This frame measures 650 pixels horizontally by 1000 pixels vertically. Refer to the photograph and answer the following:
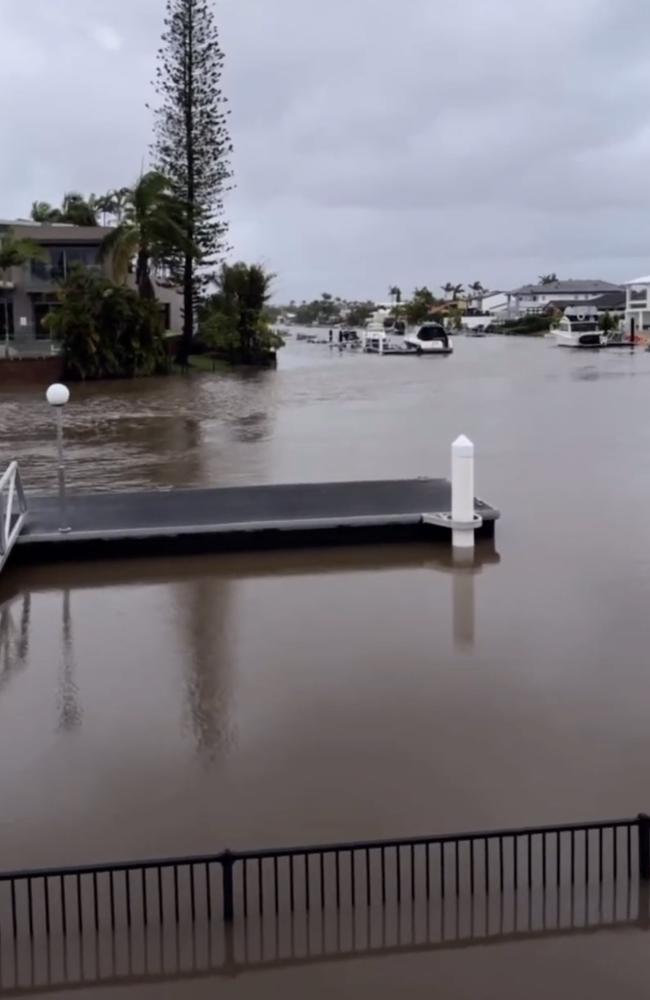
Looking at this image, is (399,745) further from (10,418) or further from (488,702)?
(10,418)

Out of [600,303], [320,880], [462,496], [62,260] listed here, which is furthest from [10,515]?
[600,303]

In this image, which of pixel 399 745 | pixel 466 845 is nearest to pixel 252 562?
pixel 399 745

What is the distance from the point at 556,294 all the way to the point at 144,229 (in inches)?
3833

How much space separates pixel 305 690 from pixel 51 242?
116 ft

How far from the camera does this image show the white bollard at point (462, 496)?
11297 mm

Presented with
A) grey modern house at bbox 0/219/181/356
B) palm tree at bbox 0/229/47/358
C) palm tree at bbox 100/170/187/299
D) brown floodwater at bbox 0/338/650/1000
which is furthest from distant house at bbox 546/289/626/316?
brown floodwater at bbox 0/338/650/1000

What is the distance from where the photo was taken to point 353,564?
1099 centimetres

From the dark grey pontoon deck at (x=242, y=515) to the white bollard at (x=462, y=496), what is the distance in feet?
1.19

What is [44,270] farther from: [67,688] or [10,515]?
[67,688]

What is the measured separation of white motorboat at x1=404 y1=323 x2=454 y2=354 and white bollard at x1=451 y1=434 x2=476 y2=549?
5195cm

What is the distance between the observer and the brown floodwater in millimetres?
5371

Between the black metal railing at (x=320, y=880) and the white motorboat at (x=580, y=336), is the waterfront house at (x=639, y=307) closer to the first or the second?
the white motorboat at (x=580, y=336)

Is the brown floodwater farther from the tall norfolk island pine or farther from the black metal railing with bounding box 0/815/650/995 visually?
the tall norfolk island pine

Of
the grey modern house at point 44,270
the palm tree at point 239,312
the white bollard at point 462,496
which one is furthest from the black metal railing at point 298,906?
the palm tree at point 239,312
